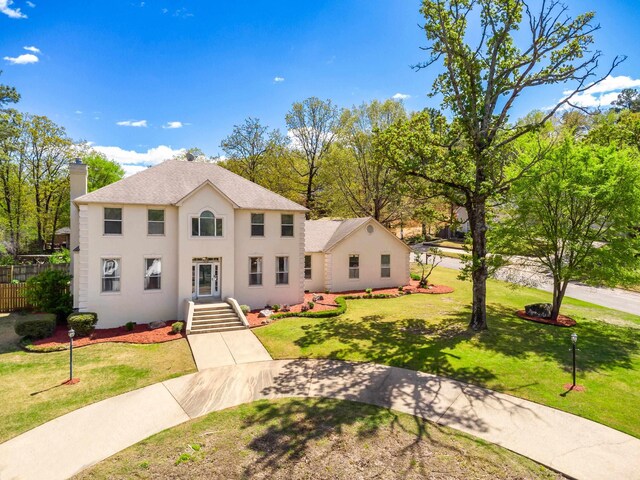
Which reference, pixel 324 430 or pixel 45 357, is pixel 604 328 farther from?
pixel 45 357

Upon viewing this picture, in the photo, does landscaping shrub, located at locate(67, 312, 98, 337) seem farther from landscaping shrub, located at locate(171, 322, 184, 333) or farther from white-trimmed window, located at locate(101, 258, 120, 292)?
landscaping shrub, located at locate(171, 322, 184, 333)

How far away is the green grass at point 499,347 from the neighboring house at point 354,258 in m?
4.51

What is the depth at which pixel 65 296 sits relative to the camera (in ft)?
57.3

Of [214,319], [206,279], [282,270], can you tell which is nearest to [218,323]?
[214,319]

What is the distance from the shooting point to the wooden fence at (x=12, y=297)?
19875 mm

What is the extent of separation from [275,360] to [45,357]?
9.07m

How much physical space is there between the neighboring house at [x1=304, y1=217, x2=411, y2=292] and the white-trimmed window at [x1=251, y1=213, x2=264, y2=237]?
18.8 feet

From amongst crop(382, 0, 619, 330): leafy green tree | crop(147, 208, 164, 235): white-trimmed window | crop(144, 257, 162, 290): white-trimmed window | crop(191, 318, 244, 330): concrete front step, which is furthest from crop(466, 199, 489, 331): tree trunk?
crop(144, 257, 162, 290): white-trimmed window

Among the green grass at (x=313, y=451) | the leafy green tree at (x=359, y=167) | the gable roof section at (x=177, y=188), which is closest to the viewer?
the green grass at (x=313, y=451)

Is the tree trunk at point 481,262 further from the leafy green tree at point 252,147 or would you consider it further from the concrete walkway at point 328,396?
the leafy green tree at point 252,147

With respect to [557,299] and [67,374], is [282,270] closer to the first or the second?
[67,374]

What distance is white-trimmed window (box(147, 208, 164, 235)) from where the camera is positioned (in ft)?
58.4

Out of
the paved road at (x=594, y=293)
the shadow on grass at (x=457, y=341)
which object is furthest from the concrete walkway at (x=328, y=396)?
the paved road at (x=594, y=293)

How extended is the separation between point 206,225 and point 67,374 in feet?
29.7
